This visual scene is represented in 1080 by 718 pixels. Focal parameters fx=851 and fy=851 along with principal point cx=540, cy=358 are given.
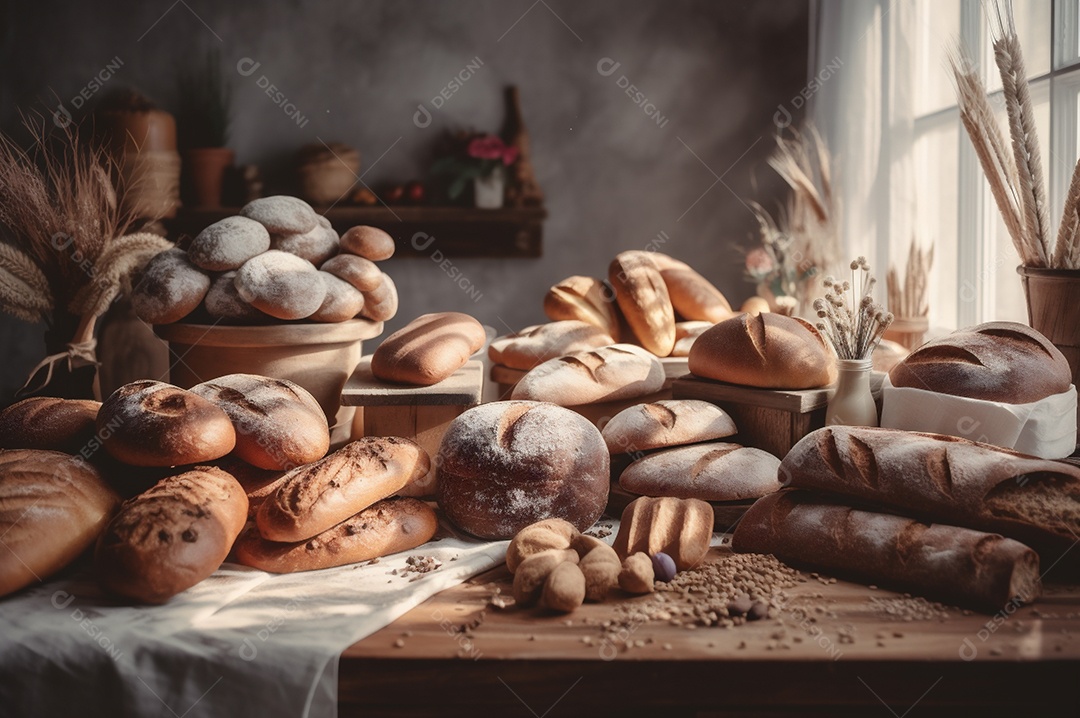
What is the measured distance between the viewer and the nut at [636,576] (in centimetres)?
138

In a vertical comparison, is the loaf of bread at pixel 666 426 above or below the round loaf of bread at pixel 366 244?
below

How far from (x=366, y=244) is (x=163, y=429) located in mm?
776

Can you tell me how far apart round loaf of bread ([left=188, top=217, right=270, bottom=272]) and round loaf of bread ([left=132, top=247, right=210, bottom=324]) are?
0.13ft

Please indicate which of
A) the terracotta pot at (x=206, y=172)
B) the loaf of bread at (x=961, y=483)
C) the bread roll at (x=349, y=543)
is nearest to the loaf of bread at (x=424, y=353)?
the bread roll at (x=349, y=543)

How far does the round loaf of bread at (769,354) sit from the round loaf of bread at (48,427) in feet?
4.29

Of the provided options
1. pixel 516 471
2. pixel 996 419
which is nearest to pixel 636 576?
pixel 516 471

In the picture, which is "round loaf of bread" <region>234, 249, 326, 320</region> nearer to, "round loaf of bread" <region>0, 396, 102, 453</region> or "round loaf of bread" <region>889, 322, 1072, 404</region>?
"round loaf of bread" <region>0, 396, 102, 453</region>

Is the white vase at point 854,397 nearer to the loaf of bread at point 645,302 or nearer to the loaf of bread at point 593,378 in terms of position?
the loaf of bread at point 593,378

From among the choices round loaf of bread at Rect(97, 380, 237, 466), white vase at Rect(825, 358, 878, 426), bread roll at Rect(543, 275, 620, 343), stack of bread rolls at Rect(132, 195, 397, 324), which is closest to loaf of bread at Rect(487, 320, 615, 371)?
bread roll at Rect(543, 275, 620, 343)

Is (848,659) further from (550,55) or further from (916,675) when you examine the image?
(550,55)

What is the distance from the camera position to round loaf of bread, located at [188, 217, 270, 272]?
1.96 metres

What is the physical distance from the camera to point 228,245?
1970 millimetres

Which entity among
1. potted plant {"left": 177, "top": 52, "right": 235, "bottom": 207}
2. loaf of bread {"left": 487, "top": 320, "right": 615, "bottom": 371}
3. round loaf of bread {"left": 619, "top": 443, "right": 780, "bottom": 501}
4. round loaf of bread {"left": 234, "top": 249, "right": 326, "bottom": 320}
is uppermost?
potted plant {"left": 177, "top": 52, "right": 235, "bottom": 207}

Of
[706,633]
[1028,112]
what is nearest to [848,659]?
[706,633]
